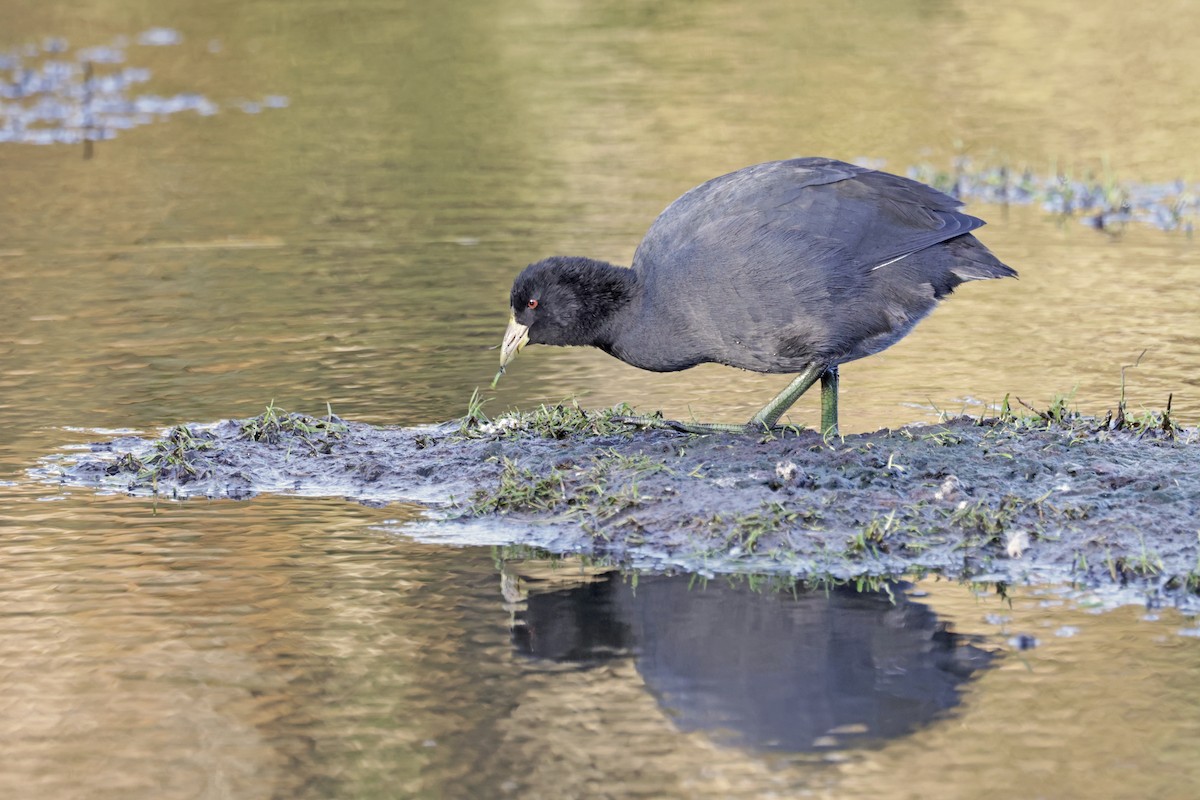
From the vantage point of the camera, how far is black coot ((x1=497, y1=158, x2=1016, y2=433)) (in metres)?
7.57

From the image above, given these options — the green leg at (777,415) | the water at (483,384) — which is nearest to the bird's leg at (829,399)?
the green leg at (777,415)

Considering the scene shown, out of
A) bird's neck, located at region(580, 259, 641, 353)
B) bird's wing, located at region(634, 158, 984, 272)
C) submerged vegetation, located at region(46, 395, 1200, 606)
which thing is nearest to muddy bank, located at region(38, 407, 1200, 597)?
submerged vegetation, located at region(46, 395, 1200, 606)

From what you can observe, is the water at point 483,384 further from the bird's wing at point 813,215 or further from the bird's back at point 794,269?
the bird's wing at point 813,215

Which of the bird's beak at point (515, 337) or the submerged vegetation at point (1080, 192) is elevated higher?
the submerged vegetation at point (1080, 192)

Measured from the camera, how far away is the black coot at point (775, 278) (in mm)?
7566

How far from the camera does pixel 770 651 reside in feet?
18.7

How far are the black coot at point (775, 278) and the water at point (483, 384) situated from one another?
961 millimetres

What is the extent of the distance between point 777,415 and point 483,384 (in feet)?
6.81

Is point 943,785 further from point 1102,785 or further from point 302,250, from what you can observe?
point 302,250

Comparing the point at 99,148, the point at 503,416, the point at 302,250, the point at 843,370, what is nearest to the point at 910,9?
the point at 99,148

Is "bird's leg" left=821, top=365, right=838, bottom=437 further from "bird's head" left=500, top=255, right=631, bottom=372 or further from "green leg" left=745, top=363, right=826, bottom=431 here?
"bird's head" left=500, top=255, right=631, bottom=372

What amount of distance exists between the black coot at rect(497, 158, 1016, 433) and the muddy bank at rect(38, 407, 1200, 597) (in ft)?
1.37

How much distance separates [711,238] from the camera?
764 cm

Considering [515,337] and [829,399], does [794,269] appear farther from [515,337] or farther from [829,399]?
[515,337]
